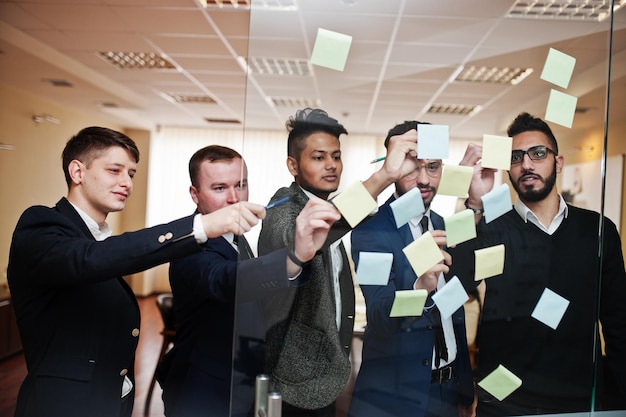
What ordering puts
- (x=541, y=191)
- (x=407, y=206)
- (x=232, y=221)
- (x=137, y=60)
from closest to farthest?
(x=232, y=221), (x=407, y=206), (x=541, y=191), (x=137, y=60)

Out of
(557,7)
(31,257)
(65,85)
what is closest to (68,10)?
(65,85)

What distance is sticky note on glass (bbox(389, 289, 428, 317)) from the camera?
1261mm

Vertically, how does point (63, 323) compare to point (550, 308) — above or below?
below

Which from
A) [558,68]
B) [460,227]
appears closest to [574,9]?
[558,68]

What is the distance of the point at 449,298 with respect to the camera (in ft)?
4.25

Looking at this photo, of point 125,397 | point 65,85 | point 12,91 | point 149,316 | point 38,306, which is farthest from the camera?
point 149,316

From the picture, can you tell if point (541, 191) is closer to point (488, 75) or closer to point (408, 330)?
point (488, 75)

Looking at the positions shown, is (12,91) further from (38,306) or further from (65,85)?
(38,306)

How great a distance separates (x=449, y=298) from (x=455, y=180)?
0.30 meters

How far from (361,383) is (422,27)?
889mm

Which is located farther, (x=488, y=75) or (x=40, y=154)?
(x=40, y=154)

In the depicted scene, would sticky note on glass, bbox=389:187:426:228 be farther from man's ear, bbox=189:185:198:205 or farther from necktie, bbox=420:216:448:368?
man's ear, bbox=189:185:198:205

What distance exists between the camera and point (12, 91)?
1.94m

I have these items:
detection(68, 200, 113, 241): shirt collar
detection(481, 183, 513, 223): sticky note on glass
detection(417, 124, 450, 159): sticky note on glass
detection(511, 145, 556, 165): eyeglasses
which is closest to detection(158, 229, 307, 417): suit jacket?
detection(68, 200, 113, 241): shirt collar
